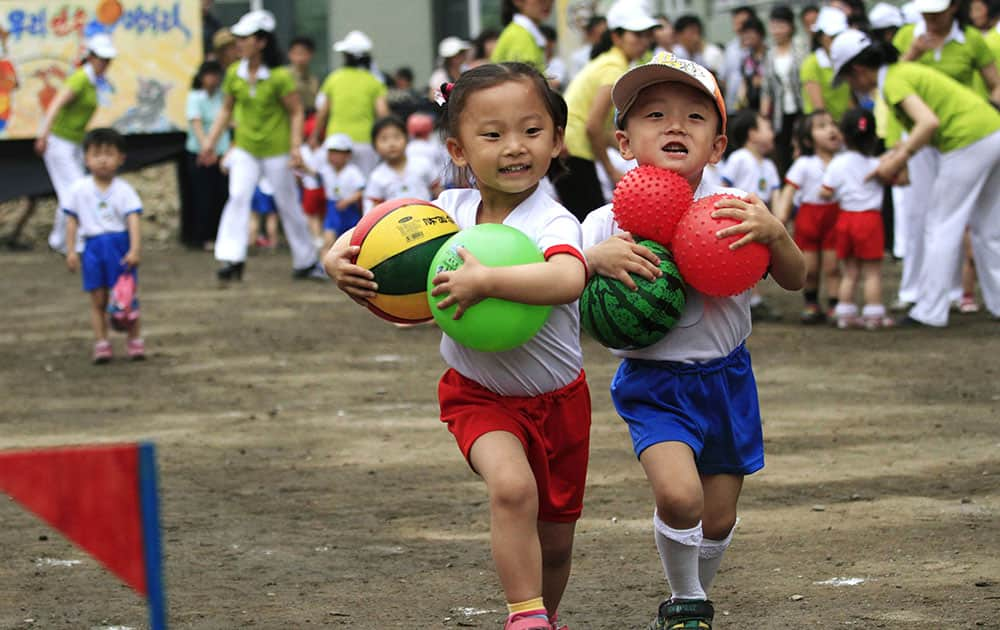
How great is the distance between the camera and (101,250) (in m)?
11.7

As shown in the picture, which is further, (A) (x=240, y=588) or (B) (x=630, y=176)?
(A) (x=240, y=588)

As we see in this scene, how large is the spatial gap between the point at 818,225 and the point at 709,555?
7701 mm

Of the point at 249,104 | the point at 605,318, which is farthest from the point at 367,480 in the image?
the point at 249,104

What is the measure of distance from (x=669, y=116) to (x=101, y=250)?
24.3 ft

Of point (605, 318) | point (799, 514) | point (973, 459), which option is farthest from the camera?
point (973, 459)

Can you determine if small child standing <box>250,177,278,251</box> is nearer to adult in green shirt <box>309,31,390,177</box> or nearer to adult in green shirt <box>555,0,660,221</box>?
adult in green shirt <box>309,31,390,177</box>

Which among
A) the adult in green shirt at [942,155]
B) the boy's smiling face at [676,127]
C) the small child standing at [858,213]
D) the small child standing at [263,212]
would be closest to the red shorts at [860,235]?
the small child standing at [858,213]

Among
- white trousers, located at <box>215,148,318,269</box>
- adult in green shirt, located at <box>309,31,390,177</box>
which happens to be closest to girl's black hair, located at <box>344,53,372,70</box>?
adult in green shirt, located at <box>309,31,390,177</box>

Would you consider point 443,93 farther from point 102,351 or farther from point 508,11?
point 508,11

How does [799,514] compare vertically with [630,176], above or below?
below

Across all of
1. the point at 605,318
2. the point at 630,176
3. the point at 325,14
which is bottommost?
the point at 325,14

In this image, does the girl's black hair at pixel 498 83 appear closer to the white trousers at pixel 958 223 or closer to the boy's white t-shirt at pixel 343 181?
the white trousers at pixel 958 223

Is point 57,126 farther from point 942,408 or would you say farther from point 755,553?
point 755,553

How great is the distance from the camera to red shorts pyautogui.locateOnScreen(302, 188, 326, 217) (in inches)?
767
